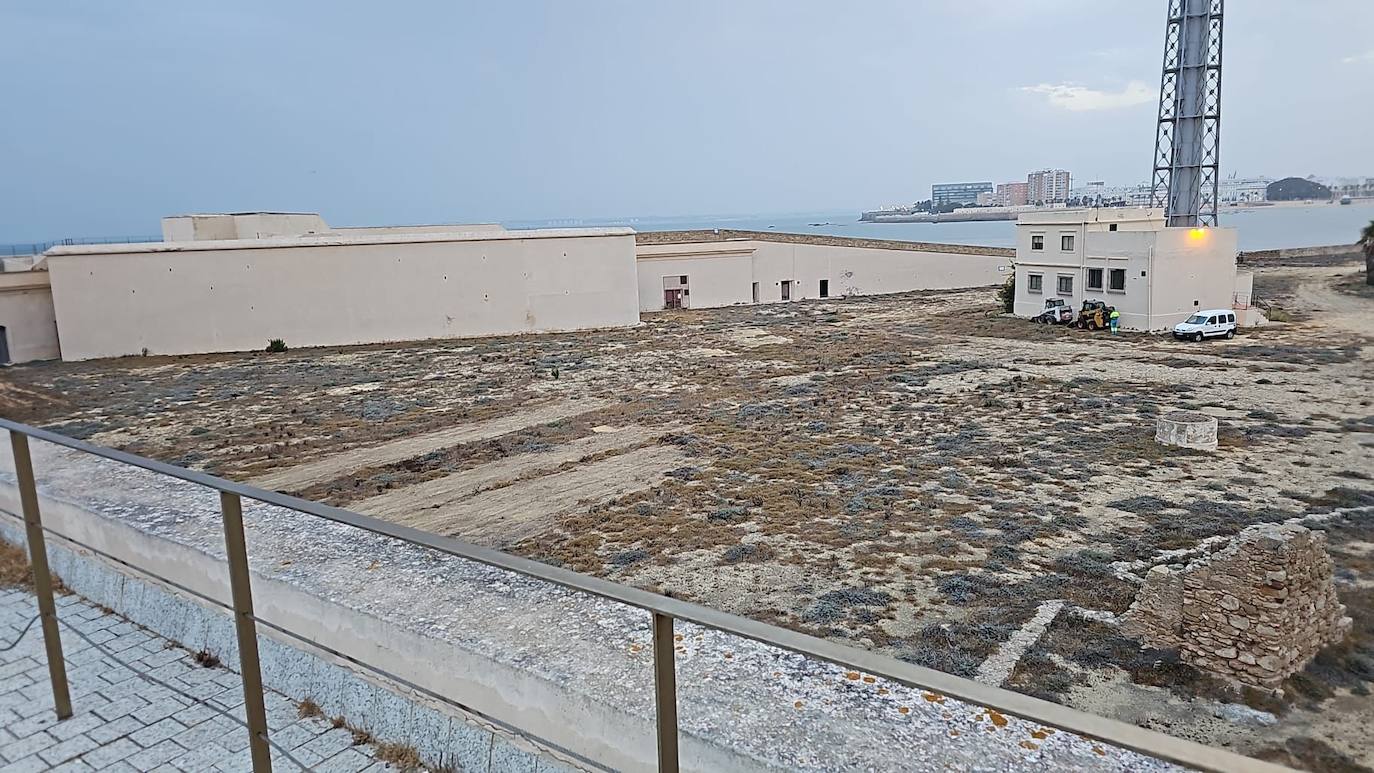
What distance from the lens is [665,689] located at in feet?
5.20

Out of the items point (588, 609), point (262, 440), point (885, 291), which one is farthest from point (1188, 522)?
point (885, 291)

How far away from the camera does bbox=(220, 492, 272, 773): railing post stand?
2512 millimetres

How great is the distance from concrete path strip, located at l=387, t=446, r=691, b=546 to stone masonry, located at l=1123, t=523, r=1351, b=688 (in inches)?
205

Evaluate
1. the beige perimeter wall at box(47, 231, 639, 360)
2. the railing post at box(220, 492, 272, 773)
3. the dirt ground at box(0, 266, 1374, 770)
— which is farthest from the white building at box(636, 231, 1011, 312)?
the railing post at box(220, 492, 272, 773)

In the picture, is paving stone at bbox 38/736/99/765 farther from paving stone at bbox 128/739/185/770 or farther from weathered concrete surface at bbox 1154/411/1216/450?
weathered concrete surface at bbox 1154/411/1216/450

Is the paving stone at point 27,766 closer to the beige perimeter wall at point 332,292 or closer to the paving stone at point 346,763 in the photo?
the paving stone at point 346,763

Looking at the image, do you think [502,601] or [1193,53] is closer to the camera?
[502,601]

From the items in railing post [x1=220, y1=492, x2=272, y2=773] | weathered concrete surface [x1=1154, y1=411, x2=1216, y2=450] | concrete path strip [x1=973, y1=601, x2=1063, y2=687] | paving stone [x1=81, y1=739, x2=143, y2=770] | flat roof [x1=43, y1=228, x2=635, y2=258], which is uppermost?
flat roof [x1=43, y1=228, x2=635, y2=258]

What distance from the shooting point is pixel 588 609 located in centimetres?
363

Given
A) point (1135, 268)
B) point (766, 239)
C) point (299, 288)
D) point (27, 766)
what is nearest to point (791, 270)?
point (766, 239)

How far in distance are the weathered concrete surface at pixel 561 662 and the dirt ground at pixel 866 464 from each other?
108 inches

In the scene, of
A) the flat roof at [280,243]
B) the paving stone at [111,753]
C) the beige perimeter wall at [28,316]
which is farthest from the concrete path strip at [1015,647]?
the beige perimeter wall at [28,316]

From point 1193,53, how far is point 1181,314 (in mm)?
10671

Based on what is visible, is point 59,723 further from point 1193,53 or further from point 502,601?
point 1193,53
